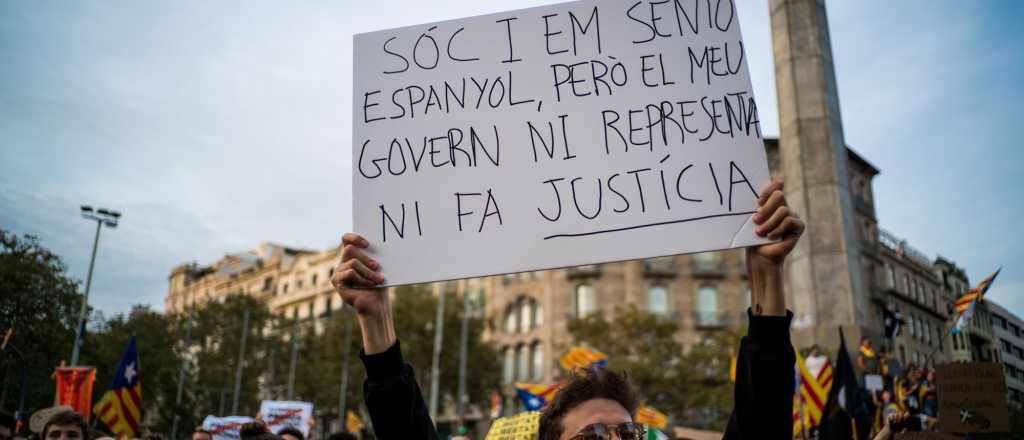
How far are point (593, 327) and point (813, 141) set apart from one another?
86.7ft

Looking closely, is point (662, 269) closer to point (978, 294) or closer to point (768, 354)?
point (978, 294)

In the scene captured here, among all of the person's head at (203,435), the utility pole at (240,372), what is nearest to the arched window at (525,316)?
the utility pole at (240,372)

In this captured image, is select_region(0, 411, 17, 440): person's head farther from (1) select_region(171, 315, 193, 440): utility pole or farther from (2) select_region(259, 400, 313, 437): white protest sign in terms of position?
(1) select_region(171, 315, 193, 440): utility pole

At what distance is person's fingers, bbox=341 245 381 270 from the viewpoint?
8.30 feet

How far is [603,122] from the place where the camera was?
2.76m

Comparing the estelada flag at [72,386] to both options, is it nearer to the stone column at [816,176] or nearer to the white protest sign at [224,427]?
the white protest sign at [224,427]

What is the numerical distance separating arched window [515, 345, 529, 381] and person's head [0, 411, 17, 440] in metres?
47.6

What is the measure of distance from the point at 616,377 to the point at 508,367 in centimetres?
5309

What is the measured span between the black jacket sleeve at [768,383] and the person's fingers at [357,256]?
1.21 m

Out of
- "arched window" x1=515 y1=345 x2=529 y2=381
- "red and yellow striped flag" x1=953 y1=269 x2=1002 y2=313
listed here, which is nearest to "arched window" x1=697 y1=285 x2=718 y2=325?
"arched window" x1=515 y1=345 x2=529 y2=381

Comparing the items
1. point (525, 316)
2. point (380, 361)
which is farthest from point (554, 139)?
point (525, 316)

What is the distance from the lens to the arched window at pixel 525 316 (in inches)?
2098

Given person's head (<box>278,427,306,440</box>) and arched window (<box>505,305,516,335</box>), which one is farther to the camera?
arched window (<box>505,305,516,335</box>)

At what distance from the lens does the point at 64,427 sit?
17.3 ft
